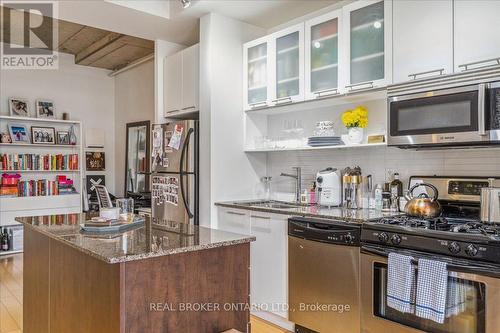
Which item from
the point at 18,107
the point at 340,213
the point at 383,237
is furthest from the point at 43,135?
the point at 383,237

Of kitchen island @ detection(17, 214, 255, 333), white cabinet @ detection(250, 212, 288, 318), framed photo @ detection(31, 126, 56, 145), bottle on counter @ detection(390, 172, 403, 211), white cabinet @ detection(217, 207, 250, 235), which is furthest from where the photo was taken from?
framed photo @ detection(31, 126, 56, 145)

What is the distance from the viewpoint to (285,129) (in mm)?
3926

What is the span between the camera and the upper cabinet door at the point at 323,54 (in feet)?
10.2

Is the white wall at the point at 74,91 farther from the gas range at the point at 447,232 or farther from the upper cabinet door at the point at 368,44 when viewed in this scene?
the gas range at the point at 447,232

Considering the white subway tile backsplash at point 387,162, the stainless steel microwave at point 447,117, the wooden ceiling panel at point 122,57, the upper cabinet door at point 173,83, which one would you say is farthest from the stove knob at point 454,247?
the wooden ceiling panel at point 122,57

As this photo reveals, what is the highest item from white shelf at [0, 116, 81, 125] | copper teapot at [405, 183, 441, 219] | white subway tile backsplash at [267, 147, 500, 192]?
white shelf at [0, 116, 81, 125]

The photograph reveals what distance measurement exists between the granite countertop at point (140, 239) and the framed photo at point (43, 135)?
3912 millimetres

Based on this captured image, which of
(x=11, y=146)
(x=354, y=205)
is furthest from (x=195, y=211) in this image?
(x=11, y=146)

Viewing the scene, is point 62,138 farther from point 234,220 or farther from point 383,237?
point 383,237

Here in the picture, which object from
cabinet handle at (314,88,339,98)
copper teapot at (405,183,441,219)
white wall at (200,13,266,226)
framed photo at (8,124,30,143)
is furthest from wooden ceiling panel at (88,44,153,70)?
copper teapot at (405,183,441,219)

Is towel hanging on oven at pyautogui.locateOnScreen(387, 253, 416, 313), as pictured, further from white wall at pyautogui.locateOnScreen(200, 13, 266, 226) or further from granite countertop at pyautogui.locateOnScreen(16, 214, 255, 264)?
white wall at pyautogui.locateOnScreen(200, 13, 266, 226)

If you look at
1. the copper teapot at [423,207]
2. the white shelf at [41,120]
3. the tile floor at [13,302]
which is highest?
the white shelf at [41,120]

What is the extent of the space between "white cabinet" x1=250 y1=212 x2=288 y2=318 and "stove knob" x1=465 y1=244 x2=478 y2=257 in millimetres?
1320

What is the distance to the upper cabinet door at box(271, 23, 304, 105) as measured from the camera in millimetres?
3363
